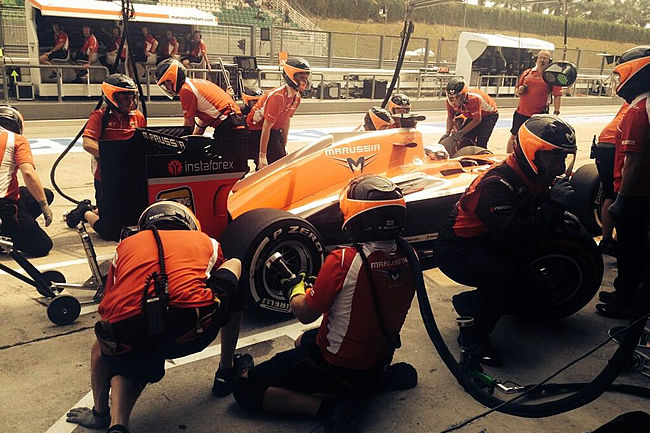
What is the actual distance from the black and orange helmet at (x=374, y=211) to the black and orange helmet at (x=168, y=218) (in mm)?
874

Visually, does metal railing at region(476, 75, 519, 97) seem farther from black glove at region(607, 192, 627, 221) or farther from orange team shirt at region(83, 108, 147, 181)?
black glove at region(607, 192, 627, 221)

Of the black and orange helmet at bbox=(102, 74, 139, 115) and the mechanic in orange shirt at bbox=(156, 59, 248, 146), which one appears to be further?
the mechanic in orange shirt at bbox=(156, 59, 248, 146)

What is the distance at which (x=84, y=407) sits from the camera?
326cm

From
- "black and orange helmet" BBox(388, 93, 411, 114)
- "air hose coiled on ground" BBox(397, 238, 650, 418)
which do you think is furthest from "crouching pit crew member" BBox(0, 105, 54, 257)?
"black and orange helmet" BBox(388, 93, 411, 114)

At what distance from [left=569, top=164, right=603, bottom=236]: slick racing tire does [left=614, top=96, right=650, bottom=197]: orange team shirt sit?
1.75 m

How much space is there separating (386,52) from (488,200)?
26188mm

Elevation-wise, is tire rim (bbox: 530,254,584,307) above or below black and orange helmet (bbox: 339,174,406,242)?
below

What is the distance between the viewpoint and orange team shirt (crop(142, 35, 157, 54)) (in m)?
18.3

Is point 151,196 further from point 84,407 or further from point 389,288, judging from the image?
point 389,288

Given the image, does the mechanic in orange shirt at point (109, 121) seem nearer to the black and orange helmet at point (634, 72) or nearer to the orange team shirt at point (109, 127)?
the orange team shirt at point (109, 127)

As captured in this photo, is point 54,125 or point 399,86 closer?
point 54,125

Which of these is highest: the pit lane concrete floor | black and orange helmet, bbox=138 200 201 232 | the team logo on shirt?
the team logo on shirt

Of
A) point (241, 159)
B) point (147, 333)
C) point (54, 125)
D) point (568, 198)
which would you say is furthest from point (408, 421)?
point (54, 125)

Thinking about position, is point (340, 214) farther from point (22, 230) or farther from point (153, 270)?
point (22, 230)
